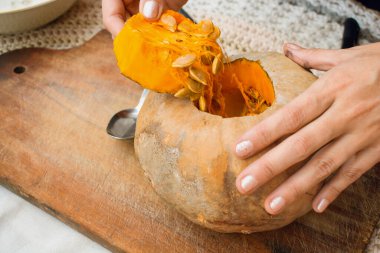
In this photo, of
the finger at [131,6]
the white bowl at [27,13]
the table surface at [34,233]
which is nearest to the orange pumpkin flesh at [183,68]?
the finger at [131,6]

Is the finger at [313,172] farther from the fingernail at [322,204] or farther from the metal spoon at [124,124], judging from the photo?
the metal spoon at [124,124]

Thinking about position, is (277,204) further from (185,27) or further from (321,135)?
(185,27)

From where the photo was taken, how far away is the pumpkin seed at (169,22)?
77cm

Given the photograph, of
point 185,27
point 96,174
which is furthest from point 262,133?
point 96,174

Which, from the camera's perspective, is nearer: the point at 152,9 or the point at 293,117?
the point at 293,117

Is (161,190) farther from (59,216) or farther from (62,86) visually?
(62,86)

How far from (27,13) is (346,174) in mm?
968

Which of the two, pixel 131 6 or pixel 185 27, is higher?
pixel 185 27

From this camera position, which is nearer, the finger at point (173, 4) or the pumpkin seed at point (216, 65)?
the pumpkin seed at point (216, 65)

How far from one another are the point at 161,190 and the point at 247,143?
21cm

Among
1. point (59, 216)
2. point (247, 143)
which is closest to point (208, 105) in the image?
point (247, 143)

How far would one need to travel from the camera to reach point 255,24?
52.7 inches

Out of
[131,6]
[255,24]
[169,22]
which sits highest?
[169,22]

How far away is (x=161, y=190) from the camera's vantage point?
0.78 meters
